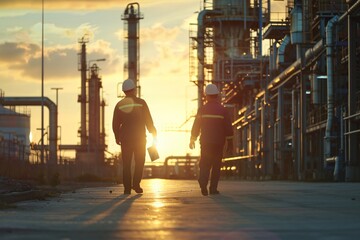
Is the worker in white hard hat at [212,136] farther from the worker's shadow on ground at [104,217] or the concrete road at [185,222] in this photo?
the worker's shadow on ground at [104,217]

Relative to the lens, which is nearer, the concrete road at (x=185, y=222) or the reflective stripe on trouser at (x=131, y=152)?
the concrete road at (x=185, y=222)

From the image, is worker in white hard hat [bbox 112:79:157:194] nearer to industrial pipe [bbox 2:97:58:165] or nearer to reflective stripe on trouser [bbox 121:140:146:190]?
reflective stripe on trouser [bbox 121:140:146:190]

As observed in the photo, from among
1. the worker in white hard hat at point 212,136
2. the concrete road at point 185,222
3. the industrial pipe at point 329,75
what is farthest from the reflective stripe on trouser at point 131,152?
the industrial pipe at point 329,75

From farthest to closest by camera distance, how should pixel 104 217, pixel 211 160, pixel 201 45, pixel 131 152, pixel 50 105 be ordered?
pixel 50 105, pixel 201 45, pixel 131 152, pixel 211 160, pixel 104 217

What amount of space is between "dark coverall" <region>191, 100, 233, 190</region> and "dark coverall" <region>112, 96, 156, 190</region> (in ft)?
2.81

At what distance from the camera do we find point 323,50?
3559 centimetres

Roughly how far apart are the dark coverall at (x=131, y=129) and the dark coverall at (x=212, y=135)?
858 millimetres

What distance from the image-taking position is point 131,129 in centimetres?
1414

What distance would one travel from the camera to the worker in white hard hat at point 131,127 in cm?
1410

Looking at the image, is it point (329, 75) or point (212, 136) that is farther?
point (329, 75)

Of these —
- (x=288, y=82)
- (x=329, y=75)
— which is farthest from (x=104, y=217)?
(x=288, y=82)

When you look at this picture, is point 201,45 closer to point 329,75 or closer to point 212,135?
point 329,75

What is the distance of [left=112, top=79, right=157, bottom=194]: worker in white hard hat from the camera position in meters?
14.1

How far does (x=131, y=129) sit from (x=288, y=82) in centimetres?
3199
